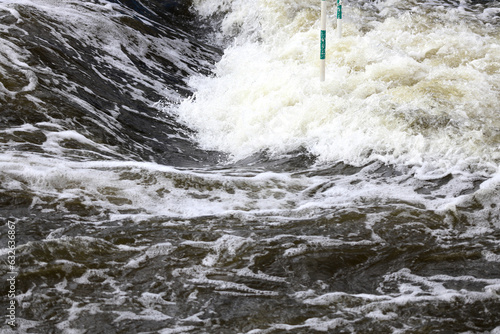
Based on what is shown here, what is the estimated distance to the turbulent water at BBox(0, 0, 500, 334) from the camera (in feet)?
8.84

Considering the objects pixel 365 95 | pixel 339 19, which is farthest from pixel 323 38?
pixel 339 19

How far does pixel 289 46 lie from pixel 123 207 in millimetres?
4596

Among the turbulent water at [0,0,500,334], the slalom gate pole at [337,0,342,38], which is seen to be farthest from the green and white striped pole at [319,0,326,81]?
the slalom gate pole at [337,0,342,38]

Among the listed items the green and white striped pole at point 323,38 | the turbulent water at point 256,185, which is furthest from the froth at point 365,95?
the green and white striped pole at point 323,38

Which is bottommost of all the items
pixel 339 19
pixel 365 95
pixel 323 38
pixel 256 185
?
pixel 256 185

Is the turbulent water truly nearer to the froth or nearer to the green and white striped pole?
the froth

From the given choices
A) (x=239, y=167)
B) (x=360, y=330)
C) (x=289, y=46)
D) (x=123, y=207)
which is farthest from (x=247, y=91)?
(x=360, y=330)

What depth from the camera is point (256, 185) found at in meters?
4.00

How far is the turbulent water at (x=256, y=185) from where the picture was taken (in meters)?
2.70

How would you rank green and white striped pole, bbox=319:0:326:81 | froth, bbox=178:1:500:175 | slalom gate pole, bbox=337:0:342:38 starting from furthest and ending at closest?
slalom gate pole, bbox=337:0:342:38, green and white striped pole, bbox=319:0:326:81, froth, bbox=178:1:500:175

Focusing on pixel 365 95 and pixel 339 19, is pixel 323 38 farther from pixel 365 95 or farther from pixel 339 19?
pixel 339 19

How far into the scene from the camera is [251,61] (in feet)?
25.9

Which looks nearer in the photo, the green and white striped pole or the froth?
the froth

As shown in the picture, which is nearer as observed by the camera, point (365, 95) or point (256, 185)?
point (256, 185)
